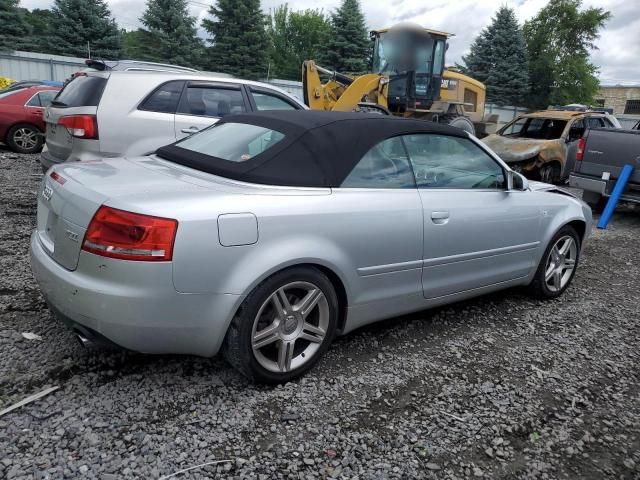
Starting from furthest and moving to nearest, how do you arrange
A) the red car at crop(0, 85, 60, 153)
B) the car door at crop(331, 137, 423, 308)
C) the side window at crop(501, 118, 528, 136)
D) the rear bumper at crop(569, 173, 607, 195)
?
the side window at crop(501, 118, 528, 136), the red car at crop(0, 85, 60, 153), the rear bumper at crop(569, 173, 607, 195), the car door at crop(331, 137, 423, 308)

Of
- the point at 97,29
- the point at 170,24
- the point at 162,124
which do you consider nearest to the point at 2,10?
the point at 97,29

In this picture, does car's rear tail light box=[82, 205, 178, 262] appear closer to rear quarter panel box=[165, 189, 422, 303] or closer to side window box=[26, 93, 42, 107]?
rear quarter panel box=[165, 189, 422, 303]

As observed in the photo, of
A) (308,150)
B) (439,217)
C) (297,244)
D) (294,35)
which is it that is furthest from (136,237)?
(294,35)

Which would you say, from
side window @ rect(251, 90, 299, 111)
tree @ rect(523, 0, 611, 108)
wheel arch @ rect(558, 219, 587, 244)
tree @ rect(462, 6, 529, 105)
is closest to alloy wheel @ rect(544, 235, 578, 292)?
wheel arch @ rect(558, 219, 587, 244)

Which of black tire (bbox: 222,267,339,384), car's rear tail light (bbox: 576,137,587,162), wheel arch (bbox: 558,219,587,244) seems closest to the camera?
black tire (bbox: 222,267,339,384)

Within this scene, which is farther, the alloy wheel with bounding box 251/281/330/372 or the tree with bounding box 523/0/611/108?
the tree with bounding box 523/0/611/108

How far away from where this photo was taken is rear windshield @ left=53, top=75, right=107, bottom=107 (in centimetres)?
569

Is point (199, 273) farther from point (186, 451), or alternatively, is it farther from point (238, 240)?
point (186, 451)

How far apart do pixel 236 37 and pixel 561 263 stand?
31.5m

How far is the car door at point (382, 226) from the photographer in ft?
9.76

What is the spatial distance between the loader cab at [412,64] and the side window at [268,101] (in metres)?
7.39

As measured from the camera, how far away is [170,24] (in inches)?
1221

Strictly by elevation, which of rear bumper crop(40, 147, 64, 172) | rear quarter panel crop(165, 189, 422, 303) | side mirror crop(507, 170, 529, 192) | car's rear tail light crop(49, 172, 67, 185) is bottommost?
rear bumper crop(40, 147, 64, 172)

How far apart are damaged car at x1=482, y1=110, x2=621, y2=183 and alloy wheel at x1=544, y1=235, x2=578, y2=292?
644cm
